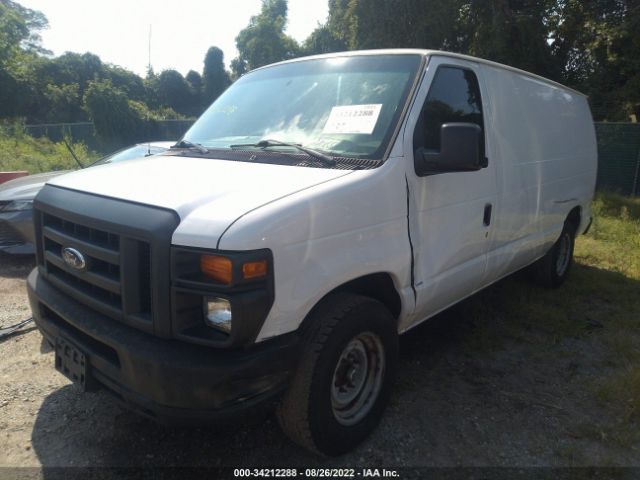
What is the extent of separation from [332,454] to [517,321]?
2741mm

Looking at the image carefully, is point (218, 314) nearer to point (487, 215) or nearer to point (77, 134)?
point (487, 215)

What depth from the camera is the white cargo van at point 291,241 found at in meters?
2.04

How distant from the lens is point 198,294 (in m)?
2.00

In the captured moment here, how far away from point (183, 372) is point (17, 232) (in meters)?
4.60

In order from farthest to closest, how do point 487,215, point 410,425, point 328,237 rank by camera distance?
point 487,215 < point 410,425 < point 328,237

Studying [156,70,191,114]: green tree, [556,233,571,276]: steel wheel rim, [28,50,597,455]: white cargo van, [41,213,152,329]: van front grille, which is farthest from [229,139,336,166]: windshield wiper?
[156,70,191,114]: green tree

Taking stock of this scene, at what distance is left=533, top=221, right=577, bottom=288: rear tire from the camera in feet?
17.3

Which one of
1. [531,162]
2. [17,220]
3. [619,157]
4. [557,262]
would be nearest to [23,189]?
[17,220]

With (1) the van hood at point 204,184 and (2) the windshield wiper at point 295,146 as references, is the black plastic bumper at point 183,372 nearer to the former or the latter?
(1) the van hood at point 204,184

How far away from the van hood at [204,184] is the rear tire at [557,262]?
3.69 metres

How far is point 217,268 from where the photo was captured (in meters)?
1.98

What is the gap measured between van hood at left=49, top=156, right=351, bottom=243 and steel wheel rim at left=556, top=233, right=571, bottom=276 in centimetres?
393

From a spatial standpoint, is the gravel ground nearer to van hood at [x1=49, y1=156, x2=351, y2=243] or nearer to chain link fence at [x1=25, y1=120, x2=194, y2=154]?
van hood at [x1=49, y1=156, x2=351, y2=243]

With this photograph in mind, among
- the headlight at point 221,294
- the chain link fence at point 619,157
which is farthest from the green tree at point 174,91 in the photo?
the headlight at point 221,294
